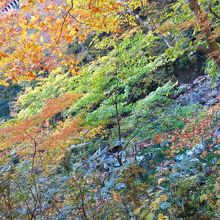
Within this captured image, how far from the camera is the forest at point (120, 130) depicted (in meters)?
3.00

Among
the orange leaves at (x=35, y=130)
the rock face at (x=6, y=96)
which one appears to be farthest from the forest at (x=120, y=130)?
the rock face at (x=6, y=96)

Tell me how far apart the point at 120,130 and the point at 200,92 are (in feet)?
8.68

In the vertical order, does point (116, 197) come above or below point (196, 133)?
below

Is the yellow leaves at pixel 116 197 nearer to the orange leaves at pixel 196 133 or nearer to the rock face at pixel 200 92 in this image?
the orange leaves at pixel 196 133

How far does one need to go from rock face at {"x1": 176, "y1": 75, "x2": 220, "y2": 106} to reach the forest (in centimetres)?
3

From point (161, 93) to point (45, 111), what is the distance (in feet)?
13.6

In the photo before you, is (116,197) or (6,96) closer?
(116,197)

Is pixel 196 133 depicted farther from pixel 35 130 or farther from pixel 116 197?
pixel 35 130

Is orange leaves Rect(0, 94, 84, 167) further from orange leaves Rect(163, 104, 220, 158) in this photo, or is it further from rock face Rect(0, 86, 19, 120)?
rock face Rect(0, 86, 19, 120)

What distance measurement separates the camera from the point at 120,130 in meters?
5.64

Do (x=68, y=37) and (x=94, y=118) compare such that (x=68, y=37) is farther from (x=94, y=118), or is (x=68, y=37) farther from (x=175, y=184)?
(x=175, y=184)

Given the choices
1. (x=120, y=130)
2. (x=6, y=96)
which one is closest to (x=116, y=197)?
(x=120, y=130)

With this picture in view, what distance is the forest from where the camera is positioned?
118 inches

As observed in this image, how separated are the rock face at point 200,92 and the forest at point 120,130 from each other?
0.11 ft
